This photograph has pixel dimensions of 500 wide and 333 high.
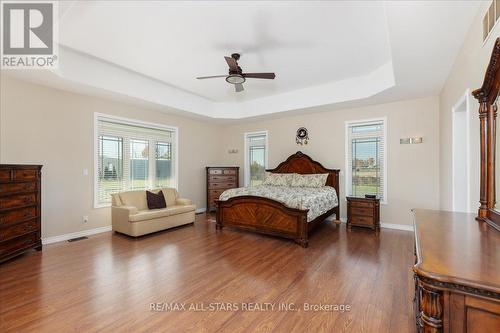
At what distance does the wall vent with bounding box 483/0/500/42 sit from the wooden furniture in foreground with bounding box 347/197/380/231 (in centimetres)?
333

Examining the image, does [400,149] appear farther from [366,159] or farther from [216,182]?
[216,182]

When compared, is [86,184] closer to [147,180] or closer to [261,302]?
[147,180]

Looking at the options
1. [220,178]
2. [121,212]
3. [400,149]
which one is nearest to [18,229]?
[121,212]

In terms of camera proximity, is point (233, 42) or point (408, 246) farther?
point (408, 246)

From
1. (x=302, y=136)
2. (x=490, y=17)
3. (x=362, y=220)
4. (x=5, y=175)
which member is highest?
(x=490, y=17)

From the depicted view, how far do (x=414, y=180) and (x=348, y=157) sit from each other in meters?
1.35

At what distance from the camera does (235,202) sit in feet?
15.4

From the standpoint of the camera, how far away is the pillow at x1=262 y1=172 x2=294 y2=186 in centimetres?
565

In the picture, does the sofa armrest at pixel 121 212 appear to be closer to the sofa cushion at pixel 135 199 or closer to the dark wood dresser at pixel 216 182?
the sofa cushion at pixel 135 199

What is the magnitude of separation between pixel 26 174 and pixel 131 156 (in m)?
2.08

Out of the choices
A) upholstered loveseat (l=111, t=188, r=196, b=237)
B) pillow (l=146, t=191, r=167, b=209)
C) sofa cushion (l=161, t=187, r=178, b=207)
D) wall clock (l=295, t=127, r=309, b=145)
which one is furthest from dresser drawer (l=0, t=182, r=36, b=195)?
wall clock (l=295, t=127, r=309, b=145)

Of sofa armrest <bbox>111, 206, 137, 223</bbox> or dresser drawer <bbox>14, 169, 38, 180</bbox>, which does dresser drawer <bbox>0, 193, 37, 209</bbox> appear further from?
sofa armrest <bbox>111, 206, 137, 223</bbox>

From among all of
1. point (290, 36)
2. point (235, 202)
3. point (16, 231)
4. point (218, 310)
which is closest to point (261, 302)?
point (218, 310)

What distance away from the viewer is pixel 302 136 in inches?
239
